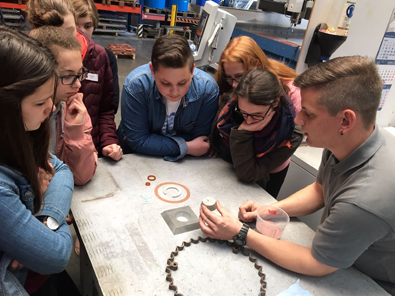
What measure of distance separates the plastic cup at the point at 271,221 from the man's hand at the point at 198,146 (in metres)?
0.56

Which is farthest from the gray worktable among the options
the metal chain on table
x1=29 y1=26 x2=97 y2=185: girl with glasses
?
x1=29 y1=26 x2=97 y2=185: girl with glasses

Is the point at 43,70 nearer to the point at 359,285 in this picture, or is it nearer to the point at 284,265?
the point at 284,265

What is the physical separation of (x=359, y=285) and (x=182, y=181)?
83cm

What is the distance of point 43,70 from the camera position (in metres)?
0.79

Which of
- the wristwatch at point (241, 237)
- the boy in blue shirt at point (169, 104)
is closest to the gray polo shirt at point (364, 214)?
the wristwatch at point (241, 237)

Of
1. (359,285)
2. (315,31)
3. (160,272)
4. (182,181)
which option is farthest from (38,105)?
(315,31)

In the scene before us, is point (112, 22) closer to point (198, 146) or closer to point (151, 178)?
point (198, 146)

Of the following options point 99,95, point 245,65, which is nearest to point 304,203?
point 245,65

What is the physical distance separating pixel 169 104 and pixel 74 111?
0.51 metres

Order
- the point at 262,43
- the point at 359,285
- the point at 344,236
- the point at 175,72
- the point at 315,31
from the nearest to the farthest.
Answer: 1. the point at 344,236
2. the point at 359,285
3. the point at 175,72
4. the point at 315,31
5. the point at 262,43

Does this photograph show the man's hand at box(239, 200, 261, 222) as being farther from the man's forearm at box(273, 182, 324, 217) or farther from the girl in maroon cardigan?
the girl in maroon cardigan

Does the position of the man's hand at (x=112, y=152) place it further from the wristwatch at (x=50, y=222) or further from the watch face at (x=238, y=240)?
the watch face at (x=238, y=240)

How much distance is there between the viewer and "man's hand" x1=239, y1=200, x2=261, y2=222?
47.3 inches

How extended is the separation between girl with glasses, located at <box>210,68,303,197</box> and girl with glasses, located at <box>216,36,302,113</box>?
216 mm
